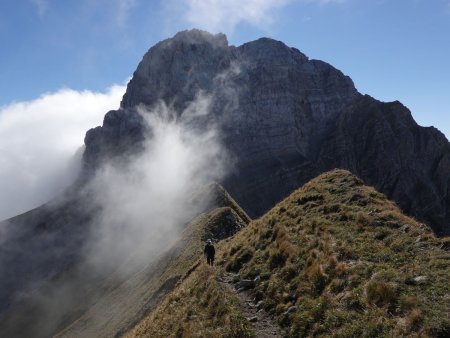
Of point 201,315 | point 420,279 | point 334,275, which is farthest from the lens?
Result: point 201,315

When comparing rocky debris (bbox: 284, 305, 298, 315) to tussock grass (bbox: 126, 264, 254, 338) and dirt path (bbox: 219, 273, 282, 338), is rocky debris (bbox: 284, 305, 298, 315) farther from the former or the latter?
tussock grass (bbox: 126, 264, 254, 338)

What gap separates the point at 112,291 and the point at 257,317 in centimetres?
6746

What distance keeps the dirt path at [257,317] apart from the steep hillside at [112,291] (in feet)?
98.5

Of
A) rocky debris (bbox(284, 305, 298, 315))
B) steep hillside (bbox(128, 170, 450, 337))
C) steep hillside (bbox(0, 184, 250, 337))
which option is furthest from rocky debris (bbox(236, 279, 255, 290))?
steep hillside (bbox(0, 184, 250, 337))

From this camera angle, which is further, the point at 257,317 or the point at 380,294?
the point at 257,317

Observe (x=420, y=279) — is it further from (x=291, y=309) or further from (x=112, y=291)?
(x=112, y=291)

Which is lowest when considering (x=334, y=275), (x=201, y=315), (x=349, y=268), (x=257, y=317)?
(x=257, y=317)

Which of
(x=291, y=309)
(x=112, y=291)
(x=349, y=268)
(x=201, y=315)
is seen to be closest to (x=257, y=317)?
(x=291, y=309)

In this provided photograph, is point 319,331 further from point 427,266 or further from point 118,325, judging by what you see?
point 118,325

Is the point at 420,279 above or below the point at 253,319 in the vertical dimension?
above

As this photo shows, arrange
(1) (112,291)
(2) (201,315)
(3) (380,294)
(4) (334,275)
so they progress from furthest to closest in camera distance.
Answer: (1) (112,291) < (2) (201,315) < (4) (334,275) < (3) (380,294)

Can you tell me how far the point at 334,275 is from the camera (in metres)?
20.7

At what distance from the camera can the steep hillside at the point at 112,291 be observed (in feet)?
201

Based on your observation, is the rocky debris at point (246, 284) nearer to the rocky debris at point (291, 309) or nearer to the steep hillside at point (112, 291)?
the rocky debris at point (291, 309)
